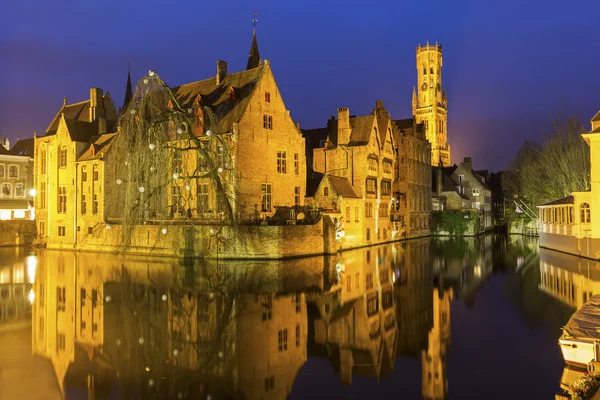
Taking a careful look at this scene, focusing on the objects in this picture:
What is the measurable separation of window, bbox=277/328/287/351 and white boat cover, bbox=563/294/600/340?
6.34m

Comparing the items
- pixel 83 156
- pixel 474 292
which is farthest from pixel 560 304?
pixel 83 156

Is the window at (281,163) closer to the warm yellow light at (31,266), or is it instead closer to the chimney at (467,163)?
the warm yellow light at (31,266)

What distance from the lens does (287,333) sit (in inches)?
532

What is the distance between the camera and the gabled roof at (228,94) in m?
37.7

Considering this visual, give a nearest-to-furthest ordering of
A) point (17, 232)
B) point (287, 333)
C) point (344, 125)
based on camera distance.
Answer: point (287, 333)
point (344, 125)
point (17, 232)

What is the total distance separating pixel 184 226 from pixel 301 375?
73.3 feet

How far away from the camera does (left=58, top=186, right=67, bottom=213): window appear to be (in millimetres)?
44531

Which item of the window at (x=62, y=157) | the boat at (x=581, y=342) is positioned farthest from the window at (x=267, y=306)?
the window at (x=62, y=157)

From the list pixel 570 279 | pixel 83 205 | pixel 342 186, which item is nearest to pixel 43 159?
pixel 83 205

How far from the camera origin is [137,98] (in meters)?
24.7

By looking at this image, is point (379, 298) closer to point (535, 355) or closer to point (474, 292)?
point (474, 292)

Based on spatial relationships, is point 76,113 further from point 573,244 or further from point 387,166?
point 573,244

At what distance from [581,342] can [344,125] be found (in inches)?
1504

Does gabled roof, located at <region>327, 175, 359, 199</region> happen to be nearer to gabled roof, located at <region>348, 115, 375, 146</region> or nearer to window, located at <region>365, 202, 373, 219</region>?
window, located at <region>365, 202, 373, 219</region>
